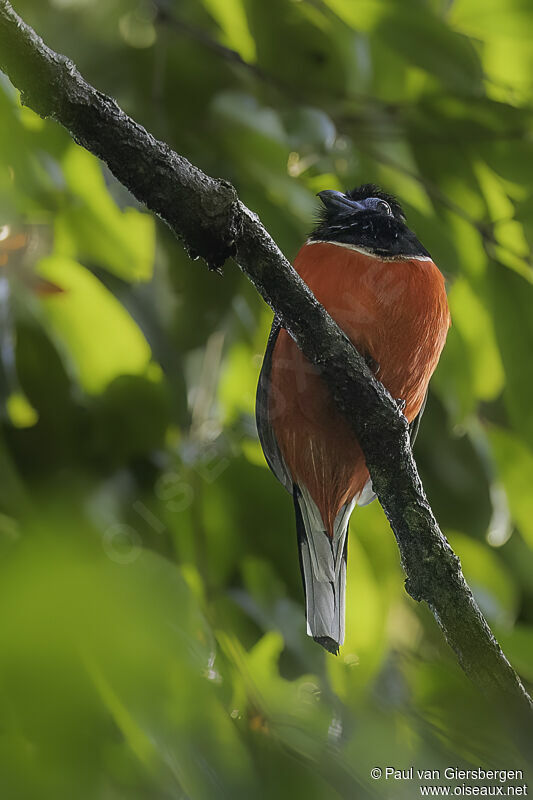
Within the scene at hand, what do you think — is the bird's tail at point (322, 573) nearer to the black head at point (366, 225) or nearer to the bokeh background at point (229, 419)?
the bokeh background at point (229, 419)

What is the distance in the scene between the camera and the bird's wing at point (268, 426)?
791 millimetres

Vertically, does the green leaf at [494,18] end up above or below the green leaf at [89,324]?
above

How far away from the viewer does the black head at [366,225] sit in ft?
2.68

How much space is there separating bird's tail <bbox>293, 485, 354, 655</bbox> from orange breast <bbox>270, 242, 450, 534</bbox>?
1 cm

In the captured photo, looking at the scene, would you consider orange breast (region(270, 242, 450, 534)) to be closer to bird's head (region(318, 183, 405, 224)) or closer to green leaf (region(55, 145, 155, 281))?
bird's head (region(318, 183, 405, 224))

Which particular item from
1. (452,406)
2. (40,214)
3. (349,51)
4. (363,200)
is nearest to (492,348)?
(452,406)

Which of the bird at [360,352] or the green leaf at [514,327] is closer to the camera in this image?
the bird at [360,352]

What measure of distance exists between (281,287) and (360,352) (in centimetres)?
11

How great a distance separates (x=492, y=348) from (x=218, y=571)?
1.36ft

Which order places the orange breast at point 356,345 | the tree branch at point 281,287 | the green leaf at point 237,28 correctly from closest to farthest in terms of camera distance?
the tree branch at point 281,287 → the orange breast at point 356,345 → the green leaf at point 237,28

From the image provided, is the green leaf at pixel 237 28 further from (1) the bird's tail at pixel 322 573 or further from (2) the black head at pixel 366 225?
(1) the bird's tail at pixel 322 573

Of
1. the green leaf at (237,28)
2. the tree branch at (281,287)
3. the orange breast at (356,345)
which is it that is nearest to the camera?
the tree branch at (281,287)

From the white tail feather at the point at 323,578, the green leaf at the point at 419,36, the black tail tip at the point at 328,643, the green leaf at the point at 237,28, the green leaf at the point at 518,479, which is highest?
the green leaf at the point at 419,36

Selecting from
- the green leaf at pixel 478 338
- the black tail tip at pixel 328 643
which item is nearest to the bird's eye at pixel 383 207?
the green leaf at pixel 478 338
